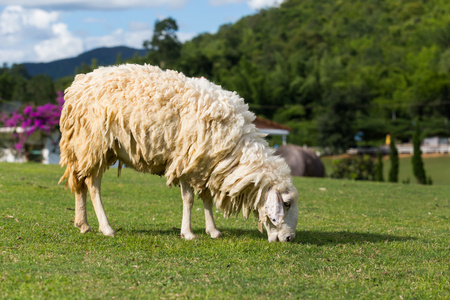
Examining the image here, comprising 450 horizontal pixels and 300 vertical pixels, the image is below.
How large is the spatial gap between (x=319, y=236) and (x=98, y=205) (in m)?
3.13

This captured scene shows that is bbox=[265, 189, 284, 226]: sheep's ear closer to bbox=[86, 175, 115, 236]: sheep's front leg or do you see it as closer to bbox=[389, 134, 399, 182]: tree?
bbox=[86, 175, 115, 236]: sheep's front leg

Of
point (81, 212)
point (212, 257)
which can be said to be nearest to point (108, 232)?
point (81, 212)

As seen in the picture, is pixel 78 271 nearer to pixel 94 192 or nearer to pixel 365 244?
pixel 94 192

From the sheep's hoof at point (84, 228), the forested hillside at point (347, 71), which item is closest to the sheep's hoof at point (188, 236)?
the sheep's hoof at point (84, 228)

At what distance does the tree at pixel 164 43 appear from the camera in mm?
81125

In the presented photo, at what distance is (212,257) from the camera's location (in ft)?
21.0

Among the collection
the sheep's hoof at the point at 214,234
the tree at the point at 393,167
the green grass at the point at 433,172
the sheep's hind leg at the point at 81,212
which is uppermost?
the sheep's hind leg at the point at 81,212

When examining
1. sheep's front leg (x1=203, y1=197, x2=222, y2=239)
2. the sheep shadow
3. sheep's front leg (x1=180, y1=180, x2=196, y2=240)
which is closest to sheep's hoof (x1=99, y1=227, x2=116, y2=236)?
the sheep shadow

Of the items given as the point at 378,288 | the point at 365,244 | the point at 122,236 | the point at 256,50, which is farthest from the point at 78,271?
the point at 256,50

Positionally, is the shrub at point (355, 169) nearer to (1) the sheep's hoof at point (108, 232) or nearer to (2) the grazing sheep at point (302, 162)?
(2) the grazing sheep at point (302, 162)

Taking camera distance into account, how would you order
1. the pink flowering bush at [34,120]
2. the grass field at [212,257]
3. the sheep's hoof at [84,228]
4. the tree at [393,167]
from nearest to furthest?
1. the grass field at [212,257]
2. the sheep's hoof at [84,228]
3. the pink flowering bush at [34,120]
4. the tree at [393,167]

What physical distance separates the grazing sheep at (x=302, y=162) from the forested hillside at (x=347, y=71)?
4315cm

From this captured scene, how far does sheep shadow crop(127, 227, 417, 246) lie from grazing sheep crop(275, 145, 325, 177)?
15827mm

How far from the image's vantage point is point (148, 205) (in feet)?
37.3
